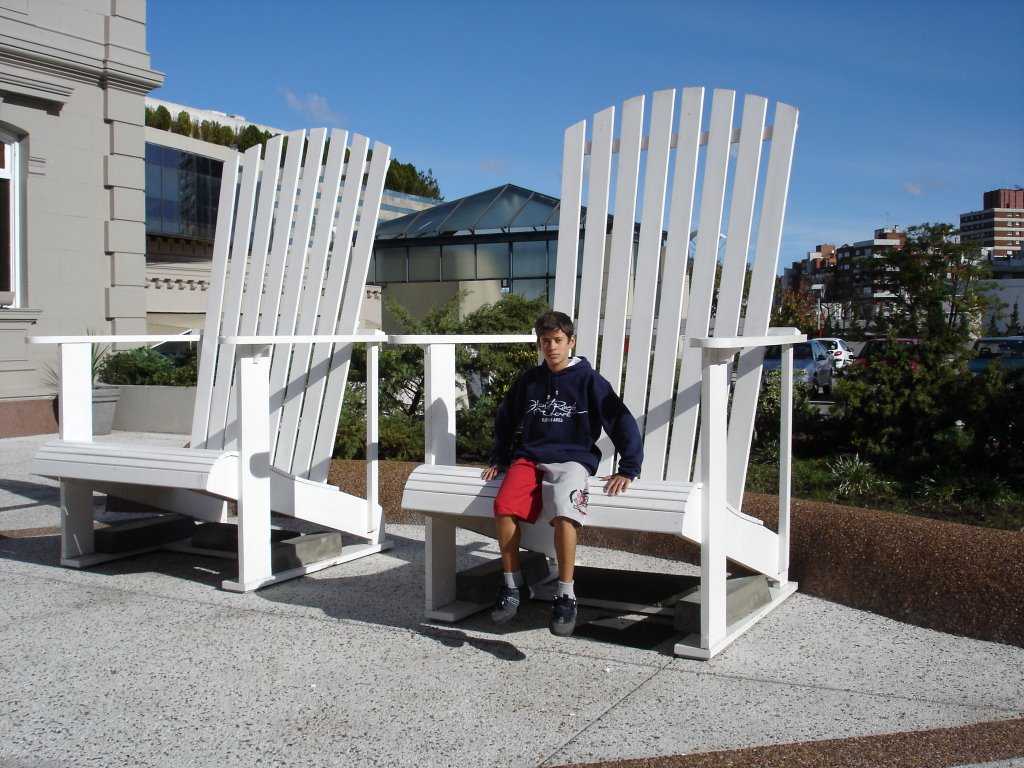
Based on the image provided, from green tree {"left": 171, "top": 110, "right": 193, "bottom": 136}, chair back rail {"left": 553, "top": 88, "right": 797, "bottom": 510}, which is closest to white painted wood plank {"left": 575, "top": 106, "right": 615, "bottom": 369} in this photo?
chair back rail {"left": 553, "top": 88, "right": 797, "bottom": 510}

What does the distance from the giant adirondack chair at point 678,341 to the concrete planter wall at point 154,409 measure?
7.43 metres

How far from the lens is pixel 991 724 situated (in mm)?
3045

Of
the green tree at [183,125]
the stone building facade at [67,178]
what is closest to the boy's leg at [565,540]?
the stone building facade at [67,178]

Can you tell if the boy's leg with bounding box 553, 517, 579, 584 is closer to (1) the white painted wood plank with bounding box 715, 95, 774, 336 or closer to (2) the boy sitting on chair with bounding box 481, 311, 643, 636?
(2) the boy sitting on chair with bounding box 481, 311, 643, 636

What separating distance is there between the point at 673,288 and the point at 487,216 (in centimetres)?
1847

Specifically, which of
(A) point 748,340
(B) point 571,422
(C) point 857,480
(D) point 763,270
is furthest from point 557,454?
(C) point 857,480

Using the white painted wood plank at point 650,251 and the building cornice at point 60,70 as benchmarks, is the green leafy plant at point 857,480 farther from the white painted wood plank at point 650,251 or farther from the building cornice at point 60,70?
the building cornice at point 60,70

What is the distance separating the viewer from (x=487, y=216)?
2286 cm

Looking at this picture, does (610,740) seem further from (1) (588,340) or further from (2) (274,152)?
(2) (274,152)

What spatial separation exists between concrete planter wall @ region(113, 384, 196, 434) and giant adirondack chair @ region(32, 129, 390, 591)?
5.32 metres

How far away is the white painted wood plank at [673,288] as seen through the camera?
463 cm

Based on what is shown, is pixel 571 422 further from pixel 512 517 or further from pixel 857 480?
pixel 857 480

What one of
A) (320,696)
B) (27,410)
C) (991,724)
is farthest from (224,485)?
(27,410)

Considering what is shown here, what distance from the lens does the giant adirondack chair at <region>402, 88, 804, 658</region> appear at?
373 centimetres
